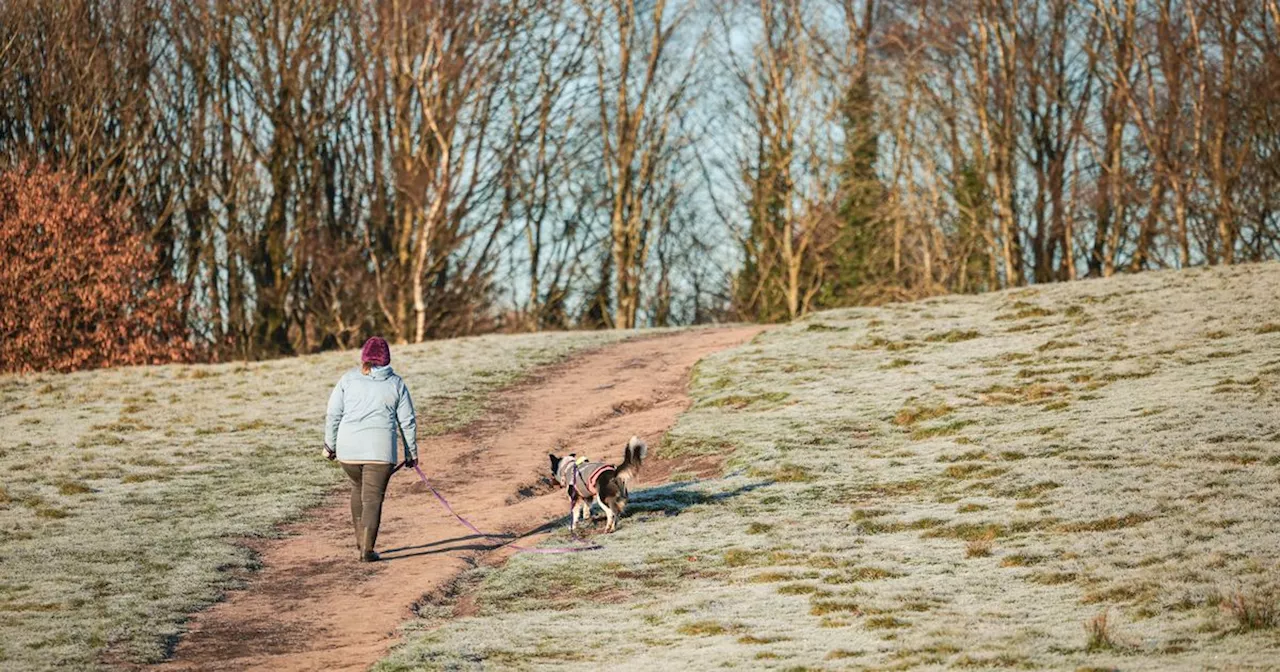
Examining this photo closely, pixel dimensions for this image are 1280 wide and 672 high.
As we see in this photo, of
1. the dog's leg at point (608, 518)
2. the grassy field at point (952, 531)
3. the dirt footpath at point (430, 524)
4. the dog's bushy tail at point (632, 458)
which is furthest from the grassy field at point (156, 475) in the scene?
the dog's bushy tail at point (632, 458)

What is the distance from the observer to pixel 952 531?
14.3 metres

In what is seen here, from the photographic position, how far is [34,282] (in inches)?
1385

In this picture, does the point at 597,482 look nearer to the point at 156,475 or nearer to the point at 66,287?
the point at 156,475

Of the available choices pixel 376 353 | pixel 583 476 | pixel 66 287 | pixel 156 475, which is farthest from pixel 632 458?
pixel 66 287

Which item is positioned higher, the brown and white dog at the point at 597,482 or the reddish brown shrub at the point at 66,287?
the reddish brown shrub at the point at 66,287

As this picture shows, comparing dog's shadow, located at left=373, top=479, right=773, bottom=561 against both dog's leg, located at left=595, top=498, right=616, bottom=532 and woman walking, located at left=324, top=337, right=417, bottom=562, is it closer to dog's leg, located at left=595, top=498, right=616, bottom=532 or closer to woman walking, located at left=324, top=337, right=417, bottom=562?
dog's leg, located at left=595, top=498, right=616, bottom=532

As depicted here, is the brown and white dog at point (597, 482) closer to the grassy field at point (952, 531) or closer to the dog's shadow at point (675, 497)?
the grassy field at point (952, 531)

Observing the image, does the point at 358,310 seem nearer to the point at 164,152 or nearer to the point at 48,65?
the point at 164,152

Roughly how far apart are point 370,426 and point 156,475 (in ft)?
25.7

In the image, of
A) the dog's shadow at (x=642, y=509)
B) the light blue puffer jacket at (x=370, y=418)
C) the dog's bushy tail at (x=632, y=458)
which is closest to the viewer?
the light blue puffer jacket at (x=370, y=418)

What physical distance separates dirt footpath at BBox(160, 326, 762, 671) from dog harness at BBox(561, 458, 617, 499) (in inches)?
45.6

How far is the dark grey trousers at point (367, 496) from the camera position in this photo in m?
13.7

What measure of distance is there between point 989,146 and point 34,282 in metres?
29.6

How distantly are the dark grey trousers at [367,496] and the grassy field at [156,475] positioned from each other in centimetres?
145
